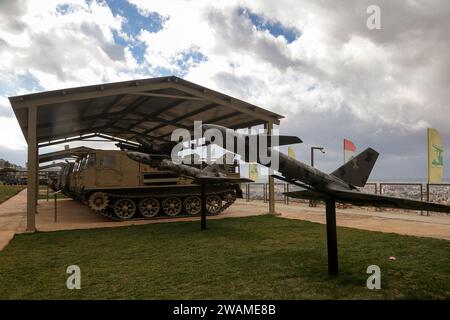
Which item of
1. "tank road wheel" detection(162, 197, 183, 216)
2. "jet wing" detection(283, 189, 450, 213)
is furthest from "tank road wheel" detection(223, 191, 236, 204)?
"jet wing" detection(283, 189, 450, 213)

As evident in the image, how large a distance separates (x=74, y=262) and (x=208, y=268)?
119 inches

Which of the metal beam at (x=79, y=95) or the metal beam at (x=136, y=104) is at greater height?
the metal beam at (x=136, y=104)

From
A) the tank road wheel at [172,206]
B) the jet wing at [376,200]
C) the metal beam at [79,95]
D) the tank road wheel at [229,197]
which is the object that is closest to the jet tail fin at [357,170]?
the jet wing at [376,200]

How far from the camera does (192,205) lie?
54.9ft

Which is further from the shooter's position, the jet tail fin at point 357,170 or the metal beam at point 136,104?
the metal beam at point 136,104

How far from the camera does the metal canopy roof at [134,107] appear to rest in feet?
42.5

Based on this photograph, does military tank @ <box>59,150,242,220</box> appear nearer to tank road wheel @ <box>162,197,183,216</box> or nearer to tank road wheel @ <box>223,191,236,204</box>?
tank road wheel @ <box>162,197,183,216</box>

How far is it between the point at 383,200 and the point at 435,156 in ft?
35.6

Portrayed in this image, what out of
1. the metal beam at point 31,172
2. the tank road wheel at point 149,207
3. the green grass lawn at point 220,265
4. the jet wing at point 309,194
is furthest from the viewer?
the tank road wheel at point 149,207

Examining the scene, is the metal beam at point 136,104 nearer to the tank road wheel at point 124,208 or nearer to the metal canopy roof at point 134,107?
the metal canopy roof at point 134,107

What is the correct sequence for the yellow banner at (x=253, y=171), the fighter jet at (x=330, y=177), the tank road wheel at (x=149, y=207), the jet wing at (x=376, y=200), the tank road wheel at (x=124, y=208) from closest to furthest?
the jet wing at (x=376, y=200) → the fighter jet at (x=330, y=177) → the tank road wheel at (x=124, y=208) → the tank road wheel at (x=149, y=207) → the yellow banner at (x=253, y=171)

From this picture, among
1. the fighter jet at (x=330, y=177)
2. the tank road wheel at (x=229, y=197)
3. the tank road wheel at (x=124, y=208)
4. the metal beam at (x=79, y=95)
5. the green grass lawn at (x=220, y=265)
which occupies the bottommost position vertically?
the green grass lawn at (x=220, y=265)

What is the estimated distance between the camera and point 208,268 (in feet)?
22.8

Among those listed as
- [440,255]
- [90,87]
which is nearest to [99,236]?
[90,87]
